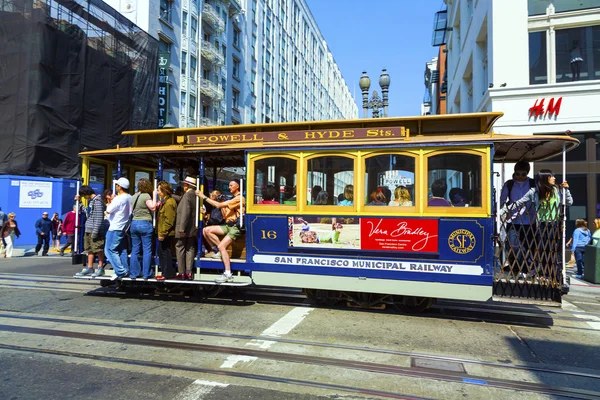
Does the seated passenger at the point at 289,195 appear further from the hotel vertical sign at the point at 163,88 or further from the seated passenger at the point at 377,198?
the hotel vertical sign at the point at 163,88

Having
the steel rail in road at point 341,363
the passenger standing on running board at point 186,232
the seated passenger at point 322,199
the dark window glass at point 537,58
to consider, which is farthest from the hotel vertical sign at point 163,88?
the steel rail in road at point 341,363

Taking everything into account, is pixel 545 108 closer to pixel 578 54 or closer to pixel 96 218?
pixel 578 54

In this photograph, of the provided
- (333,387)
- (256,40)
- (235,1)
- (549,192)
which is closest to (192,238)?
(333,387)

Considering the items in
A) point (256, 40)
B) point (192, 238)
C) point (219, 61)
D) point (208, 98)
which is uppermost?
point (256, 40)

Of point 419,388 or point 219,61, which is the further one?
point 219,61

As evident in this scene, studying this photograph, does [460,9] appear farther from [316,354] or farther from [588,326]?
[316,354]

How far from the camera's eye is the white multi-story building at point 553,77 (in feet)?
42.8

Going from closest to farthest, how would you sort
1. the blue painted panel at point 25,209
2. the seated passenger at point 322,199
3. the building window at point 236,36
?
the seated passenger at point 322,199, the blue painted panel at point 25,209, the building window at point 236,36

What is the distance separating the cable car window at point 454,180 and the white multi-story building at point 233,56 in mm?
24247

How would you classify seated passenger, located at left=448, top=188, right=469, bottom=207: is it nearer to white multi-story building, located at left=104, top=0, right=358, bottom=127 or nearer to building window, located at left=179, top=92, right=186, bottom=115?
white multi-story building, located at left=104, top=0, right=358, bottom=127

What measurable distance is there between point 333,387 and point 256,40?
4352 centimetres

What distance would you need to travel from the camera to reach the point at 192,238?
23.6 ft

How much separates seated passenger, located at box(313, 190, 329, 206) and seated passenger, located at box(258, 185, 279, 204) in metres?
0.72

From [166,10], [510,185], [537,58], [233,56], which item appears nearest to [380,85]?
[537,58]
